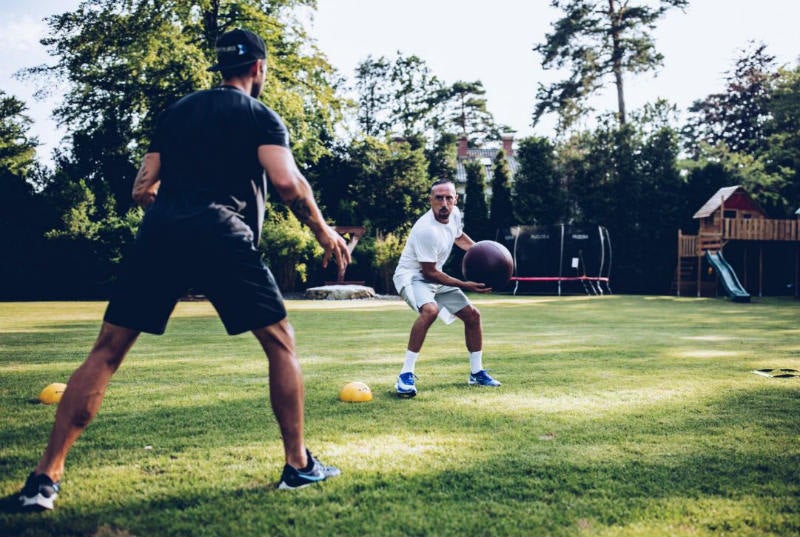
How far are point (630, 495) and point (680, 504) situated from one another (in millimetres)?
227

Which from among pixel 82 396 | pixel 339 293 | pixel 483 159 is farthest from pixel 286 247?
pixel 483 159

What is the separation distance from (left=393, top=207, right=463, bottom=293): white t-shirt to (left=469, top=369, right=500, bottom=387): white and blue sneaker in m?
1.09

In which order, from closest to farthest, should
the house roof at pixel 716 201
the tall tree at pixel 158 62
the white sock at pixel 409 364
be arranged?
the white sock at pixel 409 364, the tall tree at pixel 158 62, the house roof at pixel 716 201

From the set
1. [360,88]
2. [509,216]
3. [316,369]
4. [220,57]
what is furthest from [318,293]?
[360,88]

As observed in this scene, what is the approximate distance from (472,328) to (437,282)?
57 cm

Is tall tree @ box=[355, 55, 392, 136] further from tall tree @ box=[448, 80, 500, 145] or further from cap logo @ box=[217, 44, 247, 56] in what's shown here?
cap logo @ box=[217, 44, 247, 56]

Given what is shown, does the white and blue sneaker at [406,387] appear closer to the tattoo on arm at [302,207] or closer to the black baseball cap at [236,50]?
the tattoo on arm at [302,207]

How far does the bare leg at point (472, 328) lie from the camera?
6.59m

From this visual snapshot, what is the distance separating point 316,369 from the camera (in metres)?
7.44

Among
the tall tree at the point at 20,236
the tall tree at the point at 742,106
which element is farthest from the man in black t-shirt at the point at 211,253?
the tall tree at the point at 742,106

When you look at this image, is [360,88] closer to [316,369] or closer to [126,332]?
[316,369]

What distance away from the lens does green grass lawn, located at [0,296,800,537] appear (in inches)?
117

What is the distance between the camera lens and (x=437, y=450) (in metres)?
4.05

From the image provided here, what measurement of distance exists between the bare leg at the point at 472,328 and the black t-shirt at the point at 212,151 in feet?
11.8
